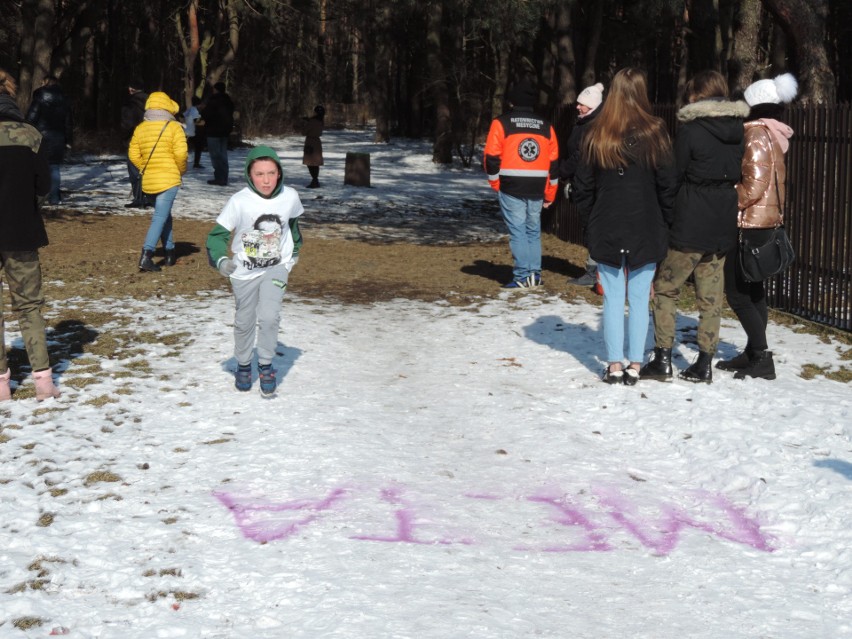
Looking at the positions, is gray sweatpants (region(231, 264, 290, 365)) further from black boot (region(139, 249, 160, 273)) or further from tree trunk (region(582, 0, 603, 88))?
tree trunk (region(582, 0, 603, 88))

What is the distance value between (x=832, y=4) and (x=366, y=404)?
37.2 m

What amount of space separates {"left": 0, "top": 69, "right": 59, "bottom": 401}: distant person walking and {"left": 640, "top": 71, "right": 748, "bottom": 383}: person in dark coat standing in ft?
13.6

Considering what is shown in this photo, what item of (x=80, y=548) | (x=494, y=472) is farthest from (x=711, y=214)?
(x=80, y=548)

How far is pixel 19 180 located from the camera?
23.1 feet

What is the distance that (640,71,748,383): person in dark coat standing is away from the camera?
746 centimetres

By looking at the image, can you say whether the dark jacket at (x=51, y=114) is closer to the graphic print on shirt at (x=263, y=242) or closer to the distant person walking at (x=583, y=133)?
the distant person walking at (x=583, y=133)

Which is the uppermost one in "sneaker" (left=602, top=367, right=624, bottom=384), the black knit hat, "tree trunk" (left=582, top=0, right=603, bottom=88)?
"tree trunk" (left=582, top=0, right=603, bottom=88)

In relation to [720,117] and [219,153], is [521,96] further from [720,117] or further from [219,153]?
[219,153]

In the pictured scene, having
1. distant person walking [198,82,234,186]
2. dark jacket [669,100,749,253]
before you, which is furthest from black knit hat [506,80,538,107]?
distant person walking [198,82,234,186]

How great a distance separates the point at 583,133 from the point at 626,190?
1.93m

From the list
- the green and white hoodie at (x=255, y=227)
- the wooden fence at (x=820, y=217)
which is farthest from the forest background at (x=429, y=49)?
the green and white hoodie at (x=255, y=227)

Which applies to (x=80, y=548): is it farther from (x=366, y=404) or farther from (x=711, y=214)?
(x=711, y=214)

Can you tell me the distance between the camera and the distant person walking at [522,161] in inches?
445

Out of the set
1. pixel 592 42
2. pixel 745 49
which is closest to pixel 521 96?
pixel 745 49
